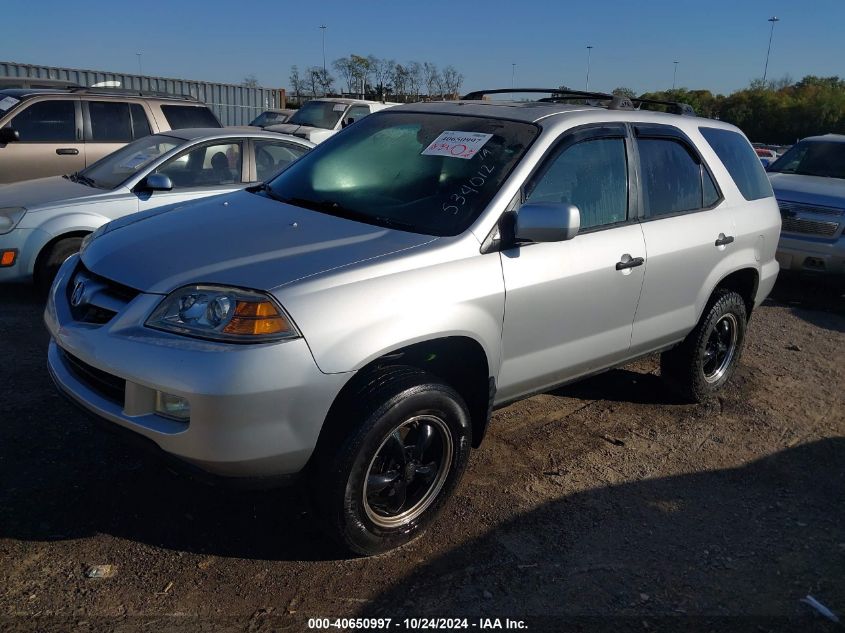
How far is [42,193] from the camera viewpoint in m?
6.27

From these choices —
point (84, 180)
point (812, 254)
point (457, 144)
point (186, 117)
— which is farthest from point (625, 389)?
point (186, 117)

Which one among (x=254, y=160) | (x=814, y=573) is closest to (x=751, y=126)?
(x=254, y=160)

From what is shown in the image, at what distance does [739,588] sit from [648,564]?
0.37m

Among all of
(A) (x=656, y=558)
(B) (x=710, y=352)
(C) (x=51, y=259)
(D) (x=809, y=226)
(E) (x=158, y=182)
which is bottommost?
(A) (x=656, y=558)

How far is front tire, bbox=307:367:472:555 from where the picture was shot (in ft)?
9.27

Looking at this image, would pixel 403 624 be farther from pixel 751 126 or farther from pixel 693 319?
A: pixel 751 126

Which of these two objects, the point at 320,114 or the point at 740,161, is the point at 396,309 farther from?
the point at 320,114

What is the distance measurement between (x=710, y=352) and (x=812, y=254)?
3.94 meters

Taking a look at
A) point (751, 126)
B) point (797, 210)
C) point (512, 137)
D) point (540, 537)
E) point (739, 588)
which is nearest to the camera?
point (739, 588)

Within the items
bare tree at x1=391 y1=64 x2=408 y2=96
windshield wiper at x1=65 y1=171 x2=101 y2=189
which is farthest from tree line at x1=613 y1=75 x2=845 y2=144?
windshield wiper at x1=65 y1=171 x2=101 y2=189

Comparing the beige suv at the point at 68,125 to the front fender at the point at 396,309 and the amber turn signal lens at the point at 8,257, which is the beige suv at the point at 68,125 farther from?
the front fender at the point at 396,309

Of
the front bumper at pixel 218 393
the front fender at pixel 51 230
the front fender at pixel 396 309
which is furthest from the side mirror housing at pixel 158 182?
the front fender at pixel 396 309

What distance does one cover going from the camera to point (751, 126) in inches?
1506

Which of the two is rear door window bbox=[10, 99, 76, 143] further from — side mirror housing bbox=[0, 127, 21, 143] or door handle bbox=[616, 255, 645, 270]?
door handle bbox=[616, 255, 645, 270]
